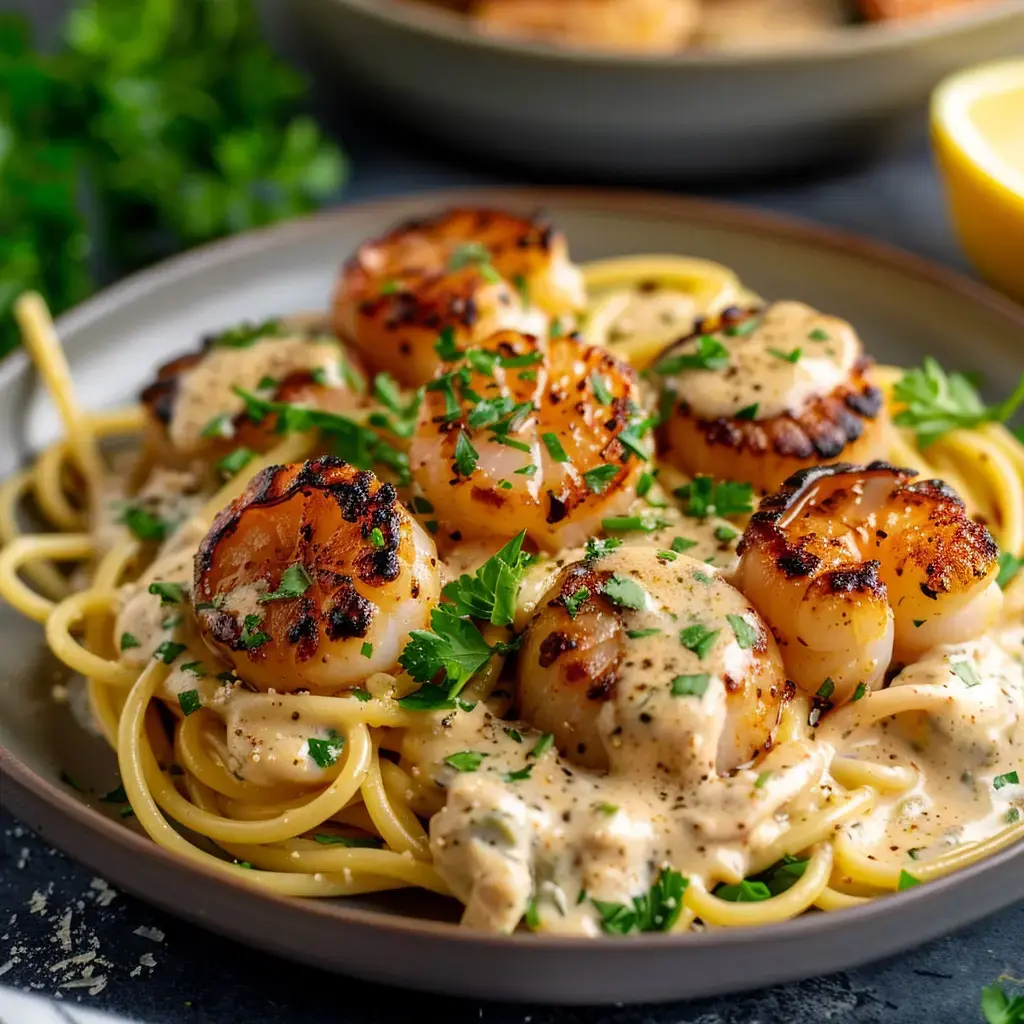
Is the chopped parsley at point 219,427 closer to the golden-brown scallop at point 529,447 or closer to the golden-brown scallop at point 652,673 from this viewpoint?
the golden-brown scallop at point 529,447

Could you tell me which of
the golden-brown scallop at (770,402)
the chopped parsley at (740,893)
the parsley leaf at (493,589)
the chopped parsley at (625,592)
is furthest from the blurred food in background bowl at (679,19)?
the chopped parsley at (740,893)

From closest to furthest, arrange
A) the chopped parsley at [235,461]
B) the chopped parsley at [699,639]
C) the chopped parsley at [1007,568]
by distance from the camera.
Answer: the chopped parsley at [699,639] < the chopped parsley at [1007,568] < the chopped parsley at [235,461]

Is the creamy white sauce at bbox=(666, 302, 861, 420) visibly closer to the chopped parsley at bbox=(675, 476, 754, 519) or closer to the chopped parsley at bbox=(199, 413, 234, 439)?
the chopped parsley at bbox=(675, 476, 754, 519)

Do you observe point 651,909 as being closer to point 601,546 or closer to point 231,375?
point 601,546

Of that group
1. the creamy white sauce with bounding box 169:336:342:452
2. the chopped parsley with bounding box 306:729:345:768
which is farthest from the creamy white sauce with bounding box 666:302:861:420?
the chopped parsley with bounding box 306:729:345:768

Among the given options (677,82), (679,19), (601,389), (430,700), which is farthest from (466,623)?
(679,19)

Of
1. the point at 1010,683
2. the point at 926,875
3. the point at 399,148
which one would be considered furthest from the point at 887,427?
the point at 399,148
